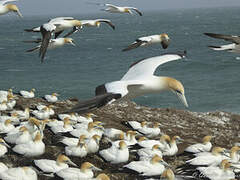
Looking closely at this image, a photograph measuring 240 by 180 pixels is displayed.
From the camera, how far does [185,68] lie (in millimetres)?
42781

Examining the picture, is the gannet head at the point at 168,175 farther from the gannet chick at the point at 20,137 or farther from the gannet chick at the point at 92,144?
the gannet chick at the point at 20,137

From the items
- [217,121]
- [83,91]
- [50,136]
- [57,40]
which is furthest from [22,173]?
[83,91]

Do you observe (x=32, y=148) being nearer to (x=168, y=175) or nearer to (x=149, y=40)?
(x=168, y=175)

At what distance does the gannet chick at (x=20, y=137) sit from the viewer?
28.4 feet

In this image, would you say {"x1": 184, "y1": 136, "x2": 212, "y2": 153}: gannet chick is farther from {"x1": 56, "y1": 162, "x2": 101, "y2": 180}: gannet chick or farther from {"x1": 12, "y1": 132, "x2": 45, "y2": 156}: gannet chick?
{"x1": 12, "y1": 132, "x2": 45, "y2": 156}: gannet chick

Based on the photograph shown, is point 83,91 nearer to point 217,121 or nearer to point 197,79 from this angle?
point 197,79

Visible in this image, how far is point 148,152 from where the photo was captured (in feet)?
28.2

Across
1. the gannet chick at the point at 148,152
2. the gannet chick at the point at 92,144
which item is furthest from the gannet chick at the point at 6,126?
the gannet chick at the point at 148,152

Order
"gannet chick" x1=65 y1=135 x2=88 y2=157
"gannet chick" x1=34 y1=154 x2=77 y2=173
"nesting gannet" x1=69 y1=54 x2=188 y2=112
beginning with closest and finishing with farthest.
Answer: "nesting gannet" x1=69 y1=54 x2=188 y2=112 → "gannet chick" x1=34 y1=154 x2=77 y2=173 → "gannet chick" x1=65 y1=135 x2=88 y2=157

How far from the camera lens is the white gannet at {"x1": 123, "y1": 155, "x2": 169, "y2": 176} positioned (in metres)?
7.64

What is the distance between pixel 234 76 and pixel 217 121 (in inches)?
866

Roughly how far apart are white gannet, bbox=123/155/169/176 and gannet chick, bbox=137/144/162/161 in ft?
1.84

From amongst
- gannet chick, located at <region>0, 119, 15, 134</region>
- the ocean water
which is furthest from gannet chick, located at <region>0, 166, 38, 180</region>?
the ocean water

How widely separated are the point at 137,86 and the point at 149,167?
161 centimetres
